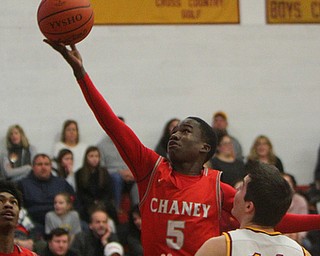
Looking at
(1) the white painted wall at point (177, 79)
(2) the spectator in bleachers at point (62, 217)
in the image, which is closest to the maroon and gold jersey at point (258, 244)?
(2) the spectator in bleachers at point (62, 217)

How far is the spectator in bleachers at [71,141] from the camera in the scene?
36.4 feet

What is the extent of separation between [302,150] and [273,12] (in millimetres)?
2038

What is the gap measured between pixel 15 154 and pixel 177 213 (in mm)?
6202

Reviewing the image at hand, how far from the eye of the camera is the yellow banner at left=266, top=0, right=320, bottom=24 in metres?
12.8

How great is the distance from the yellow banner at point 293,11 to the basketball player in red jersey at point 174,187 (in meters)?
8.06

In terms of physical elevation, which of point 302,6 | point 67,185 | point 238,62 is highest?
point 302,6

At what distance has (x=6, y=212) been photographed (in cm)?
509

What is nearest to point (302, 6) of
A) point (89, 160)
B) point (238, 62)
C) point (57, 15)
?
point (238, 62)

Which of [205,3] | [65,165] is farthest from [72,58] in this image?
[205,3]

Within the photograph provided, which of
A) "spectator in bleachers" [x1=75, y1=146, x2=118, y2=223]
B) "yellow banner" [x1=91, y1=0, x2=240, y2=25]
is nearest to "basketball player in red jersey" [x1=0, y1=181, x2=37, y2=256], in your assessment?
"spectator in bleachers" [x1=75, y1=146, x2=118, y2=223]

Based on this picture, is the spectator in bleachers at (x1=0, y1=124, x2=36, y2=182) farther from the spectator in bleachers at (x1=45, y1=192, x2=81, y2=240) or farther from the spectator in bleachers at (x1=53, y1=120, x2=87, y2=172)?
the spectator in bleachers at (x1=45, y1=192, x2=81, y2=240)

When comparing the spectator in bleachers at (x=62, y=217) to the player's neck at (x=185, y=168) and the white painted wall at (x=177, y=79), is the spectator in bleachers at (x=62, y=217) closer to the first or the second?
the white painted wall at (x=177, y=79)

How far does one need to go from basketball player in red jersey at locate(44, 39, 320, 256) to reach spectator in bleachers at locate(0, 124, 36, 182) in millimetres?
5694

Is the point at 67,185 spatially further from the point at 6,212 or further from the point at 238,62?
the point at 6,212
